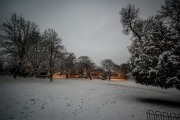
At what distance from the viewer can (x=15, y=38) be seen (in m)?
17.9

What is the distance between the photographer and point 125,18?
15.6 m

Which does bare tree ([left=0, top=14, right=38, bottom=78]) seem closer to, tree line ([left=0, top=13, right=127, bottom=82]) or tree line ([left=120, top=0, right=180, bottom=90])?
tree line ([left=0, top=13, right=127, bottom=82])

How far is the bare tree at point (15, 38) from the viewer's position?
56.6 feet

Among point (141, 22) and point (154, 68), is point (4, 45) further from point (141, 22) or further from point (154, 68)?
point (141, 22)

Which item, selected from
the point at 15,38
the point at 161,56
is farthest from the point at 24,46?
the point at 161,56

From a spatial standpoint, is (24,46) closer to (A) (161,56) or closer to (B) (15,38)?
(B) (15,38)

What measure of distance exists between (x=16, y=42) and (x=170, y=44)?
83.7 feet

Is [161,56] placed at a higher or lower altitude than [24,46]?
lower

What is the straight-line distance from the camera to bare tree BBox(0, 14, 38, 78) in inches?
679

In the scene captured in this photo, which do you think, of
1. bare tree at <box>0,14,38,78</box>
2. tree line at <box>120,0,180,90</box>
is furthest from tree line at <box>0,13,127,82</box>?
tree line at <box>120,0,180,90</box>

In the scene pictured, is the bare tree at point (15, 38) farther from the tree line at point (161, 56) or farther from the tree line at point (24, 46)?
the tree line at point (161, 56)

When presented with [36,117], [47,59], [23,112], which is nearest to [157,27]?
[36,117]

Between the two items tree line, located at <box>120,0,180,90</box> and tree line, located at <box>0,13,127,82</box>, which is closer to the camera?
tree line, located at <box>120,0,180,90</box>

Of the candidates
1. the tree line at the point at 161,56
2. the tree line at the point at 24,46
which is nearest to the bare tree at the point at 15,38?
the tree line at the point at 24,46
